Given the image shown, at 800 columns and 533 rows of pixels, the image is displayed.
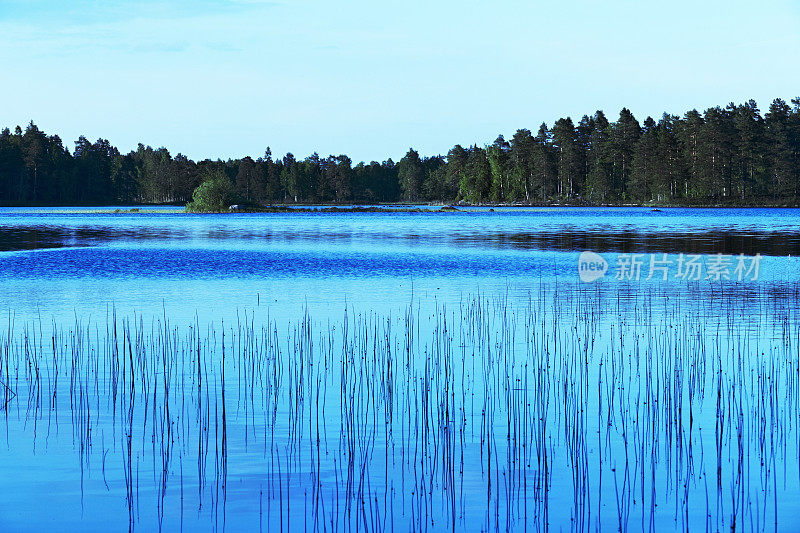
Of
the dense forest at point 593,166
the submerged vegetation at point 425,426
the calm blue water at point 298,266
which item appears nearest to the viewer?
the submerged vegetation at point 425,426

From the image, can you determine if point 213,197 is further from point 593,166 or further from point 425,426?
point 425,426

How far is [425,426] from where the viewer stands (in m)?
10.3

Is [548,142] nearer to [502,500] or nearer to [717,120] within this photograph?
[717,120]

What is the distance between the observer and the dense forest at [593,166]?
132m

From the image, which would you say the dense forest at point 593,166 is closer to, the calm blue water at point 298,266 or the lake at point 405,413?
the calm blue water at point 298,266

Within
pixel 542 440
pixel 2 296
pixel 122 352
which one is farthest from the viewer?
pixel 2 296

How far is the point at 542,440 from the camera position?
9.70 metres

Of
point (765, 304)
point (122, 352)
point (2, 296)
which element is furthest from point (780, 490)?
point (2, 296)

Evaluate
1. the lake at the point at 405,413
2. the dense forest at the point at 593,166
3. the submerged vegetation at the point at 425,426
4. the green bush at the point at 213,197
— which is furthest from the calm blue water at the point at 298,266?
the dense forest at the point at 593,166

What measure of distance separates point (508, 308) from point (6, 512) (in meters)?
14.9

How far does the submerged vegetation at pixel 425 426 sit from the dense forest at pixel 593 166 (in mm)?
120167

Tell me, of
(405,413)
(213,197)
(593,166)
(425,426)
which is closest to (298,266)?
(405,413)

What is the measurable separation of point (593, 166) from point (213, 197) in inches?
2725

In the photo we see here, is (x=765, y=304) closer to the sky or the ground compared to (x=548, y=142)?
closer to the ground
